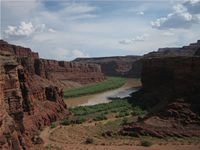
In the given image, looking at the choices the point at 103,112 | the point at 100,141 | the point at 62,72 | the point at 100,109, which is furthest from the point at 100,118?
the point at 62,72

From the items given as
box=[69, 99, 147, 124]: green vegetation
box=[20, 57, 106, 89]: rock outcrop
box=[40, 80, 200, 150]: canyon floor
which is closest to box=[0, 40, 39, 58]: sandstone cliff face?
box=[20, 57, 106, 89]: rock outcrop

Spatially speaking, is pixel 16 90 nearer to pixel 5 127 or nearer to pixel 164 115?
pixel 5 127

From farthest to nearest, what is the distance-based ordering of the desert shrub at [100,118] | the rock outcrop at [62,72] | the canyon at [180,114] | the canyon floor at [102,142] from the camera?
1. the rock outcrop at [62,72]
2. the desert shrub at [100,118]
3. the canyon at [180,114]
4. the canyon floor at [102,142]

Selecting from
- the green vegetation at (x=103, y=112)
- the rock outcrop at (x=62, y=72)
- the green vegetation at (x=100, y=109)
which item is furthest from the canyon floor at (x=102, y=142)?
the rock outcrop at (x=62, y=72)

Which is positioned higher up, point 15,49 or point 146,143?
point 15,49

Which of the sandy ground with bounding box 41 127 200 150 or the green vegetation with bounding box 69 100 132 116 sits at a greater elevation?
the sandy ground with bounding box 41 127 200 150

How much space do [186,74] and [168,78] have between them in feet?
44.2

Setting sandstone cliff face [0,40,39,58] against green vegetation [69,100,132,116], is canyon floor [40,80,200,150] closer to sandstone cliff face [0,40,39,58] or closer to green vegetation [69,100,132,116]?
green vegetation [69,100,132,116]

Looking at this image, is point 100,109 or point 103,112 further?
point 100,109

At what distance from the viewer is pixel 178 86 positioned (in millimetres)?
27875

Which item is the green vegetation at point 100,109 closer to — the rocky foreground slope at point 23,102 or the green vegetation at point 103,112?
the green vegetation at point 103,112

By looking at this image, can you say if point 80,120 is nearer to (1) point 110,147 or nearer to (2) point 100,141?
(2) point 100,141

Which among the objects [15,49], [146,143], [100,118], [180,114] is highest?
[15,49]

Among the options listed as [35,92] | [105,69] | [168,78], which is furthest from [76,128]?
[105,69]
